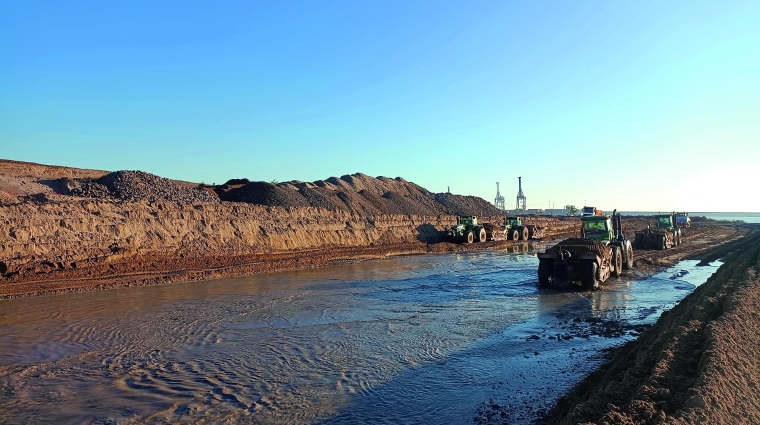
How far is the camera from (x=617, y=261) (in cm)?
1770

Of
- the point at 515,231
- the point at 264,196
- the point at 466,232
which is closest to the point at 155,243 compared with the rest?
the point at 264,196

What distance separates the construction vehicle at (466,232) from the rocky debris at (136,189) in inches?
659

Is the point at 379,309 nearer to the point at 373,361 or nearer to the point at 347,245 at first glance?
the point at 373,361

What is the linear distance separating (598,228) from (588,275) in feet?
14.5

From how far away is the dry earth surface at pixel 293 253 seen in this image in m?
5.11

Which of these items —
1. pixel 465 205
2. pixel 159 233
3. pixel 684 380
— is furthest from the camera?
pixel 465 205

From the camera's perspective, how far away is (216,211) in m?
27.4

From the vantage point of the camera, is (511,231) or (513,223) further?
(513,223)

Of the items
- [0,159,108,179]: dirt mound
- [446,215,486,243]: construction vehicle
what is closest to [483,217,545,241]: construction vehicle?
[446,215,486,243]: construction vehicle

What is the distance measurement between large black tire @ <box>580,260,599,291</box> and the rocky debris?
68.4ft

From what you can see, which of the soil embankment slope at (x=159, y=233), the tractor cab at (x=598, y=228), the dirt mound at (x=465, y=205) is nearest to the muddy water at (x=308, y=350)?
the tractor cab at (x=598, y=228)

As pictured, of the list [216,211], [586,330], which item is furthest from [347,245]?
[586,330]

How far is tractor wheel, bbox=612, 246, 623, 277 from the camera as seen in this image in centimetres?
1752

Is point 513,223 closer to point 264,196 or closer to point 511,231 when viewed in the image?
point 511,231
